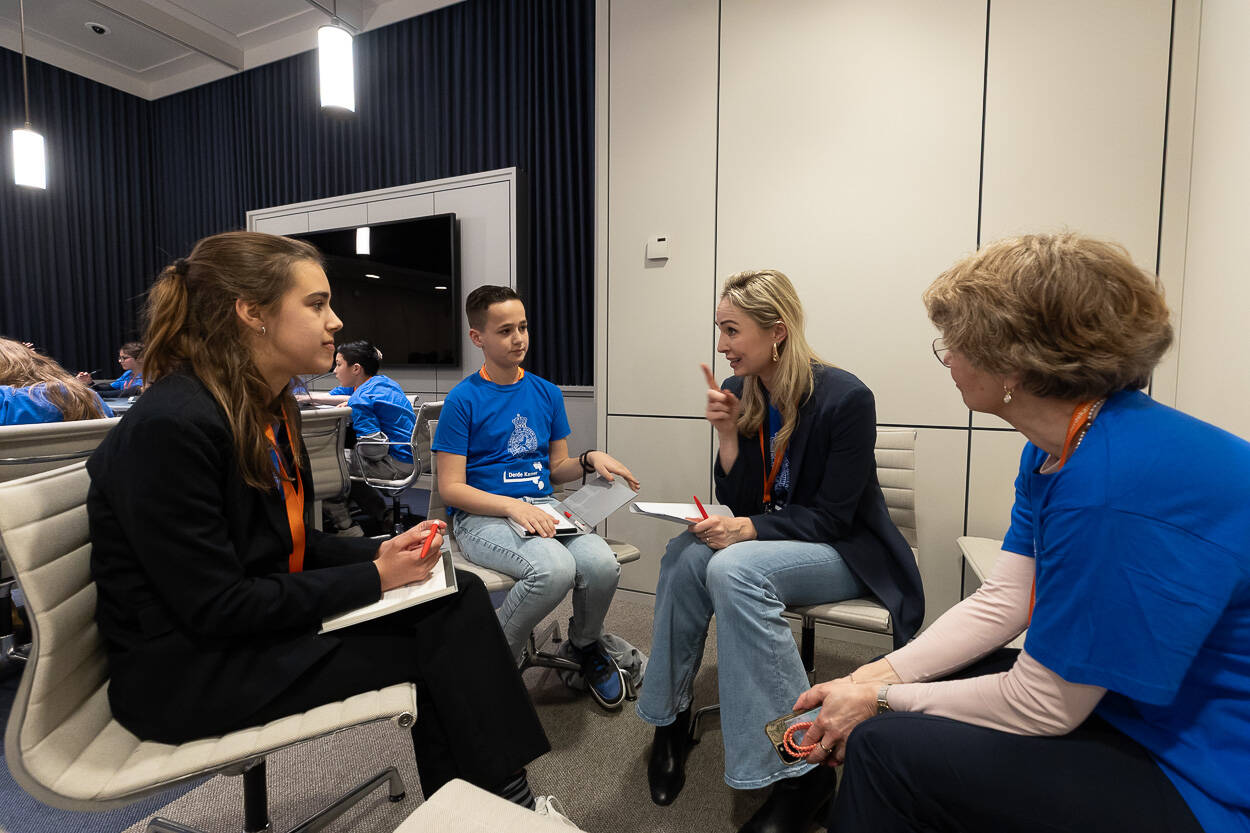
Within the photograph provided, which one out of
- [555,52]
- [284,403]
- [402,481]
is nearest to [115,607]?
[284,403]

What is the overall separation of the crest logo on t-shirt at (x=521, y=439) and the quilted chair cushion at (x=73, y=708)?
42.1 inches

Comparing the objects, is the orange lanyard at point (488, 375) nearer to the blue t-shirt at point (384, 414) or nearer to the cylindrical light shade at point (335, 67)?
the blue t-shirt at point (384, 414)

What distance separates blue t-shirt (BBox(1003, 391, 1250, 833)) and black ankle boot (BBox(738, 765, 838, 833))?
2.70 ft

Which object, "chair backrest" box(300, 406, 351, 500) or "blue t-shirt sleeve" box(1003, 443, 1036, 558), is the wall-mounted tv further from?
"blue t-shirt sleeve" box(1003, 443, 1036, 558)

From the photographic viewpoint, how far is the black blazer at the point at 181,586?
3.30 ft

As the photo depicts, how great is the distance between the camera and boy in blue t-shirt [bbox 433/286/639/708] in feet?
6.03

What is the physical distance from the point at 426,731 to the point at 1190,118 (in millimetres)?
2911

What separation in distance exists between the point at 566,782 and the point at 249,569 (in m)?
1.05

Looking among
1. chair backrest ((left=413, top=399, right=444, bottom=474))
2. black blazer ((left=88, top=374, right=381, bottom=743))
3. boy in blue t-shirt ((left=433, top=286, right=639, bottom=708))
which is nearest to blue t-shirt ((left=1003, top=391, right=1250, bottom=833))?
black blazer ((left=88, top=374, right=381, bottom=743))

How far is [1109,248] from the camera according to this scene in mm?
884

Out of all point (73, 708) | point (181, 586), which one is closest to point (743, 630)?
point (181, 586)

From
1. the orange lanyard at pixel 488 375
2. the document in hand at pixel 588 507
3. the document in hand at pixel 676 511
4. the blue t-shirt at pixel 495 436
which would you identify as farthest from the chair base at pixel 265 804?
the orange lanyard at pixel 488 375

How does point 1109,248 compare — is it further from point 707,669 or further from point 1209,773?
point 707,669

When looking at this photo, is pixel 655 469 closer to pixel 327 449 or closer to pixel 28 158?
pixel 327 449
